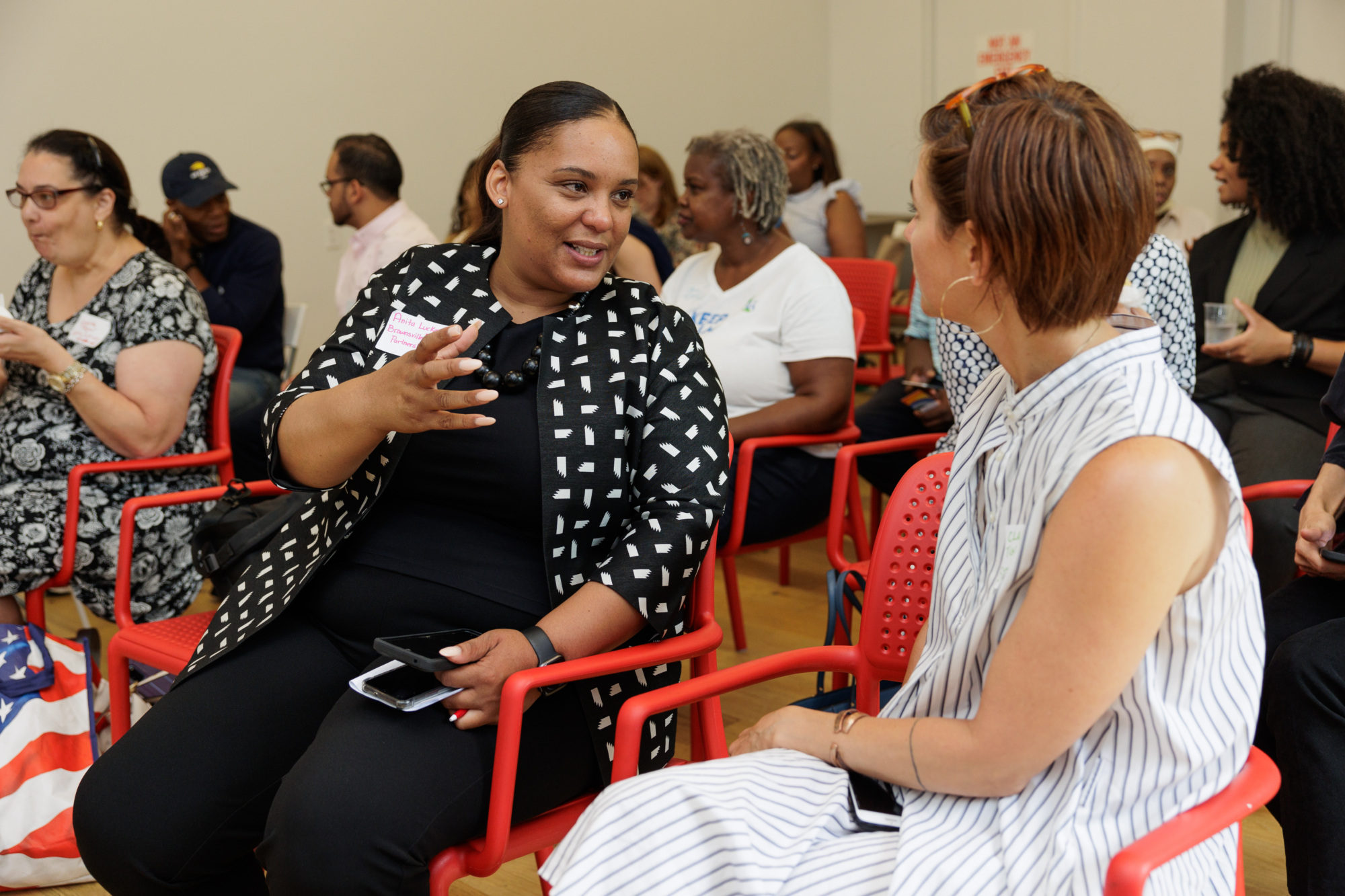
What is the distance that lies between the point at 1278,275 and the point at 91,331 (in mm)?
2858

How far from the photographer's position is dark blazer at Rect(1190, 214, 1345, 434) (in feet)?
8.67

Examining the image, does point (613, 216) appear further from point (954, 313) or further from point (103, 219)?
point (103, 219)

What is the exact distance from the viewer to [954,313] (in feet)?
3.78

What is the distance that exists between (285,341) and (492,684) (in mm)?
3269

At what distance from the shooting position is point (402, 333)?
1.65 m

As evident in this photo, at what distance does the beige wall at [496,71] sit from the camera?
4668 millimetres

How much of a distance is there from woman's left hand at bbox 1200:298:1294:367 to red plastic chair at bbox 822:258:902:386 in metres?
1.44

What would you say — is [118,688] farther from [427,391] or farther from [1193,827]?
[1193,827]

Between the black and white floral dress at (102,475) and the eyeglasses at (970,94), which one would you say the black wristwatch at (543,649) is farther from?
the black and white floral dress at (102,475)

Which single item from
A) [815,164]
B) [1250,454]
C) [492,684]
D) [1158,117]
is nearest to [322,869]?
[492,684]

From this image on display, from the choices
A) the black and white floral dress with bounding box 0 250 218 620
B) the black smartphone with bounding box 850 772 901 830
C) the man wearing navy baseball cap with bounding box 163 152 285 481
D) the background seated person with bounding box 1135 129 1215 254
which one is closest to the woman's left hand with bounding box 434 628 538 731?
the black smartphone with bounding box 850 772 901 830

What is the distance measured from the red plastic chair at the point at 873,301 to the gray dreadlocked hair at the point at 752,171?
93 centimetres

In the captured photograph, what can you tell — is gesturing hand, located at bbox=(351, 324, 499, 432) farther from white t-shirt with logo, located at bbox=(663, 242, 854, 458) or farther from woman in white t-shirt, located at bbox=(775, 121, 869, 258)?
woman in white t-shirt, located at bbox=(775, 121, 869, 258)

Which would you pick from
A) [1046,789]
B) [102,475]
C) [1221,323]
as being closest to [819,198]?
[1221,323]
